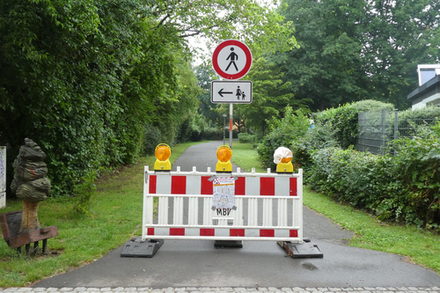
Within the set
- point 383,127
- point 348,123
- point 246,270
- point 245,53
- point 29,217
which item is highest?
point 245,53

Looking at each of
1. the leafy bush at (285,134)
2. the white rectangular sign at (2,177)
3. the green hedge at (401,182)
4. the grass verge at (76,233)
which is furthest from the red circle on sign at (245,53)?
the leafy bush at (285,134)

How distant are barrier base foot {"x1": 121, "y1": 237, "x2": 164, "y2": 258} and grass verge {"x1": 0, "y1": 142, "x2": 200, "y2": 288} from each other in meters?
0.29

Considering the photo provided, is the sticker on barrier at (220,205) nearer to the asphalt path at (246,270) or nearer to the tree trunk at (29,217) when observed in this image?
the asphalt path at (246,270)

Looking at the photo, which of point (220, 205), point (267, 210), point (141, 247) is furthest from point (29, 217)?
point (267, 210)

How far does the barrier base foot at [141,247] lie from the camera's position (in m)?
5.28

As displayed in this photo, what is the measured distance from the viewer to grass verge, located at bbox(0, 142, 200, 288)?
4.66 meters

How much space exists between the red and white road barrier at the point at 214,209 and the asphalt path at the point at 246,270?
26cm

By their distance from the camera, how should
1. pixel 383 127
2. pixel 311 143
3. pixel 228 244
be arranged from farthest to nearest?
pixel 311 143, pixel 383 127, pixel 228 244

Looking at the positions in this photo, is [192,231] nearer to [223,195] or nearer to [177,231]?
[177,231]

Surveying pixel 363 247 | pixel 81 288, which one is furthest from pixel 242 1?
pixel 81 288

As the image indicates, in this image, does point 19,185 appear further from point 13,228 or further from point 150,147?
point 150,147

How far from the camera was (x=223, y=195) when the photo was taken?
217 inches

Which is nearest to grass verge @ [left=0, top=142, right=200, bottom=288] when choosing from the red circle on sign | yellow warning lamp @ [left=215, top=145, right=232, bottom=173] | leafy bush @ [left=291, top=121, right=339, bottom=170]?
yellow warning lamp @ [left=215, top=145, right=232, bottom=173]

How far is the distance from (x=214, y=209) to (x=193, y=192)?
35 centimetres
